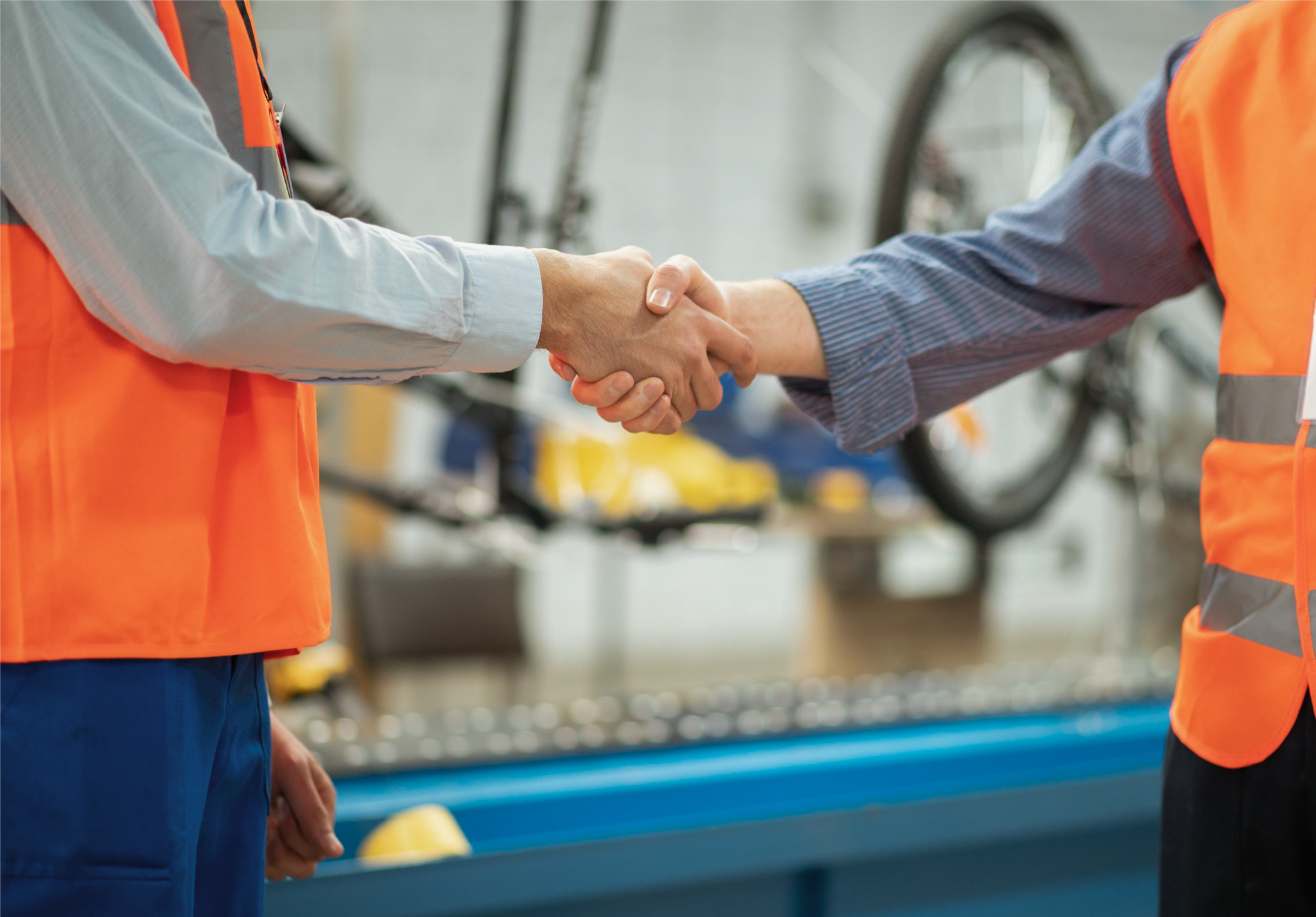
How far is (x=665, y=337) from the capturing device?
101 cm

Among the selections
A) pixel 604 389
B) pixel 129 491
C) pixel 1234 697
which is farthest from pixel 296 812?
pixel 1234 697

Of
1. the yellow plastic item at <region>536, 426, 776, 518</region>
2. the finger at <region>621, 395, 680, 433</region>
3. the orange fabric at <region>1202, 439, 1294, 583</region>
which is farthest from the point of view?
the yellow plastic item at <region>536, 426, 776, 518</region>

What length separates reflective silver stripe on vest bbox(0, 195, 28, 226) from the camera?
0.64 m

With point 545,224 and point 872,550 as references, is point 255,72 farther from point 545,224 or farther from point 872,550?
point 872,550

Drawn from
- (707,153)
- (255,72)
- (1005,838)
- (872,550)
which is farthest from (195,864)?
(707,153)

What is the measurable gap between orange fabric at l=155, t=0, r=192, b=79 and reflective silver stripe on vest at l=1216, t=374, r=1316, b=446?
0.82 m

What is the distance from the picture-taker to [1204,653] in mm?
873

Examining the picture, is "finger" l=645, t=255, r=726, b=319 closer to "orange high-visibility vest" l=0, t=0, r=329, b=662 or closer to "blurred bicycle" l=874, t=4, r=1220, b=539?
"orange high-visibility vest" l=0, t=0, r=329, b=662

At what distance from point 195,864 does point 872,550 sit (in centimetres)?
238

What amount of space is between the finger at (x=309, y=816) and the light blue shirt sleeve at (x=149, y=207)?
37 cm

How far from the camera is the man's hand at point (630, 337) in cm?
88

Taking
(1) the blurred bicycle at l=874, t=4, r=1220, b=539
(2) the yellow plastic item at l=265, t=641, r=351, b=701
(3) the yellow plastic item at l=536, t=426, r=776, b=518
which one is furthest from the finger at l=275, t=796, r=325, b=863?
(1) the blurred bicycle at l=874, t=4, r=1220, b=539

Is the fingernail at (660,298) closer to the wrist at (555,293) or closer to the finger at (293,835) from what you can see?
the wrist at (555,293)

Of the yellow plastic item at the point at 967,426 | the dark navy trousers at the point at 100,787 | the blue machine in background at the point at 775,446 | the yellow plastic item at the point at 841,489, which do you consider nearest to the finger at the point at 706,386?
the dark navy trousers at the point at 100,787
